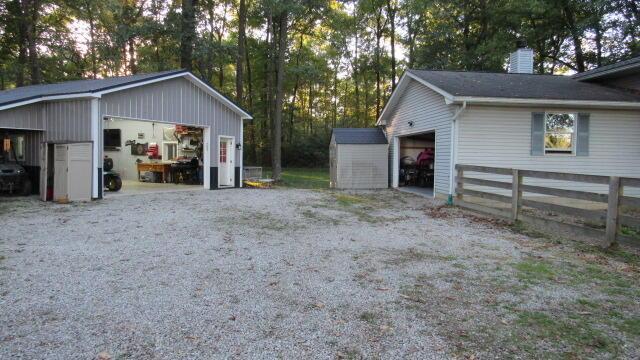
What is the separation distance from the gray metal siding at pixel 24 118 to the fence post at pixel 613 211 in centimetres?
→ 1428

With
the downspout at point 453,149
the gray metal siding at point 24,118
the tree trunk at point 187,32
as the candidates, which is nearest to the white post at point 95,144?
the gray metal siding at point 24,118

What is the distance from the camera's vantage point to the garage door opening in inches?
691

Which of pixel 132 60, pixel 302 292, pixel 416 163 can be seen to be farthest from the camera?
pixel 132 60

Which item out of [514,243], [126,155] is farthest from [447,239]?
[126,155]

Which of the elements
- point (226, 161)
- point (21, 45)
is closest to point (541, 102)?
point (226, 161)

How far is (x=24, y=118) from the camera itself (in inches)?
465

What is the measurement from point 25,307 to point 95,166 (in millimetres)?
8516

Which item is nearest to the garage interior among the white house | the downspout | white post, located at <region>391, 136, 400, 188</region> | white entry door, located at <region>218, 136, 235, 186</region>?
white post, located at <region>391, 136, 400, 188</region>

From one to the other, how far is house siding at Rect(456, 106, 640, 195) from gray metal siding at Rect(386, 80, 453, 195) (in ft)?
2.04

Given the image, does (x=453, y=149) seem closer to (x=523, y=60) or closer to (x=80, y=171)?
(x=523, y=60)

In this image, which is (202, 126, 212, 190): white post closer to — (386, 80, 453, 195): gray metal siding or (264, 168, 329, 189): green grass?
(264, 168, 329, 189): green grass

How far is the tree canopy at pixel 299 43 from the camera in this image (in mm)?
19844

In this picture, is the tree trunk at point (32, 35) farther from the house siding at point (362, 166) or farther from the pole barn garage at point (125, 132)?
the house siding at point (362, 166)

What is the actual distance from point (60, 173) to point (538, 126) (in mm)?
13700
